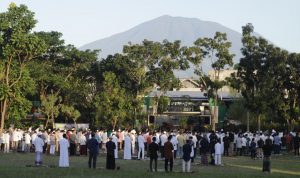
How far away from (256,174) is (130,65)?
36.2 meters

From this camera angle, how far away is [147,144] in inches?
1481

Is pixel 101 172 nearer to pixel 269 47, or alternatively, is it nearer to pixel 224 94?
pixel 269 47

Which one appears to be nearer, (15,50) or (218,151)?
(218,151)

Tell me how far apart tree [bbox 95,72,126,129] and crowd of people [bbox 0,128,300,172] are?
1389 cm

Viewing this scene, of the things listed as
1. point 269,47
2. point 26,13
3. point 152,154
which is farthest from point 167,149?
point 269,47

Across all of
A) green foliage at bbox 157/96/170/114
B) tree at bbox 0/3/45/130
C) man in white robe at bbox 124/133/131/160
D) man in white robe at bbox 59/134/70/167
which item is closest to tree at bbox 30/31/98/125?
green foliage at bbox 157/96/170/114

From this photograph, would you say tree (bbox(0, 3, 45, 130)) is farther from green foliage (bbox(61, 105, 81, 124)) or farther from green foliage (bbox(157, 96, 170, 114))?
green foliage (bbox(157, 96, 170, 114))

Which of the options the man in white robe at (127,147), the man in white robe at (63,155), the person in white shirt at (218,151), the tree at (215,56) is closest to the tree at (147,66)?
the tree at (215,56)

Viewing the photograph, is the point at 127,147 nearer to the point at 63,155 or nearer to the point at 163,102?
the point at 63,155

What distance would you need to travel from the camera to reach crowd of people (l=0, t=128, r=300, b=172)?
29.2 meters

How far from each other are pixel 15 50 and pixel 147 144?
15.3 meters

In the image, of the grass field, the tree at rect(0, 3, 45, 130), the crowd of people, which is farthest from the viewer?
the tree at rect(0, 3, 45, 130)

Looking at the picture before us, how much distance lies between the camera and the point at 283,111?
56.5 meters

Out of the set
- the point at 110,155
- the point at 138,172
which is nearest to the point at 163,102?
the point at 110,155
